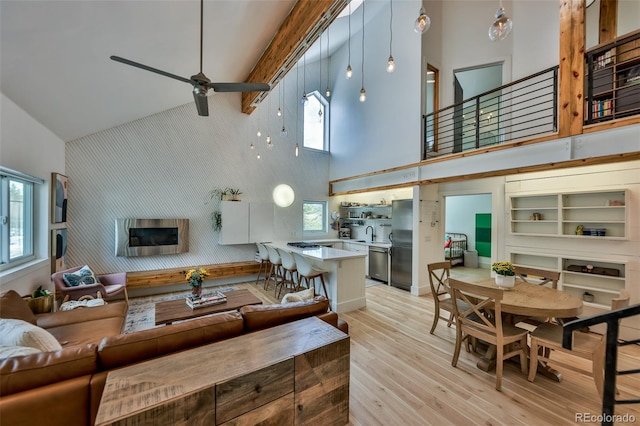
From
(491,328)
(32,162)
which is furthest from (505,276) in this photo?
(32,162)

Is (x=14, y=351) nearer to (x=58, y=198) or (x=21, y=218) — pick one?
(x=21, y=218)

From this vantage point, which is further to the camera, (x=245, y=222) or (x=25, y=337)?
(x=245, y=222)

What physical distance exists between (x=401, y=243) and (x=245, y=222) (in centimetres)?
353

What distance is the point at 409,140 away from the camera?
199 inches

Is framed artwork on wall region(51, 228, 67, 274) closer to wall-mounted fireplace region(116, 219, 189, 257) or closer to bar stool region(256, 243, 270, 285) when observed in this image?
wall-mounted fireplace region(116, 219, 189, 257)

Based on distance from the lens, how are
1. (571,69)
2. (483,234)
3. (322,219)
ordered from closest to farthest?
(571,69)
(322,219)
(483,234)

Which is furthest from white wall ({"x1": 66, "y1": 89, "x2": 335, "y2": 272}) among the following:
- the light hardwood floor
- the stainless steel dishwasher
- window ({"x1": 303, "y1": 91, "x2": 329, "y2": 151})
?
the light hardwood floor

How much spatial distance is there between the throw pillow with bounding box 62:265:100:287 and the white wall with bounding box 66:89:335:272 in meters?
0.98

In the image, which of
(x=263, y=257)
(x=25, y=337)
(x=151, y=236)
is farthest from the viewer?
(x=263, y=257)

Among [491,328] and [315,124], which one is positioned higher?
[315,124]

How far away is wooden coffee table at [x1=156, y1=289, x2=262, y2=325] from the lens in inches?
111

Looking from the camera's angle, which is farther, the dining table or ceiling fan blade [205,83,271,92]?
ceiling fan blade [205,83,271,92]

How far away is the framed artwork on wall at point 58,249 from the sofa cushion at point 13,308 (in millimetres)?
1807

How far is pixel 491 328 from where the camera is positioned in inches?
94.4
